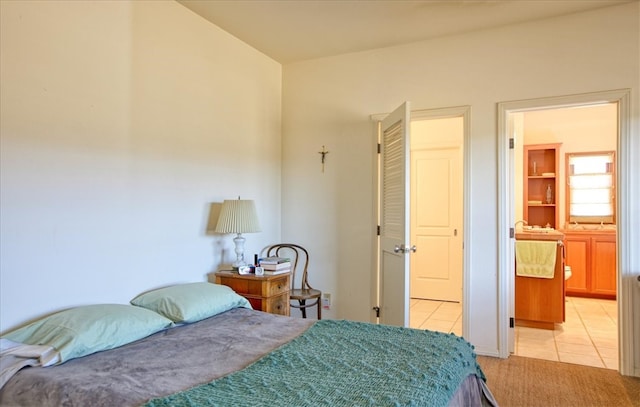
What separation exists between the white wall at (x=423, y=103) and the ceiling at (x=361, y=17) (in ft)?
0.55

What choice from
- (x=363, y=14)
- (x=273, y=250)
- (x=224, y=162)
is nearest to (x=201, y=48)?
(x=224, y=162)

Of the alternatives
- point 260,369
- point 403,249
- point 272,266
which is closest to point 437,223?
point 403,249

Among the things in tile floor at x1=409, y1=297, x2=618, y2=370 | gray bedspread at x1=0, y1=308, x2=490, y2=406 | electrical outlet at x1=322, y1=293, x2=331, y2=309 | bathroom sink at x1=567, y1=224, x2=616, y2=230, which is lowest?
tile floor at x1=409, y1=297, x2=618, y2=370

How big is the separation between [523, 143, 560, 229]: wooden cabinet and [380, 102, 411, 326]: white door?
3.55 meters

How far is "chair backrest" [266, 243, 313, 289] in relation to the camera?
4.11m

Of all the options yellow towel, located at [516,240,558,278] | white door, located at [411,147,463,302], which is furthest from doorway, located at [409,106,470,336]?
yellow towel, located at [516,240,558,278]

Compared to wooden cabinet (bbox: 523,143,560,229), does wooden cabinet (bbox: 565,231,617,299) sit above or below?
below

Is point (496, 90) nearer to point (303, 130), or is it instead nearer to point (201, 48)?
point (303, 130)

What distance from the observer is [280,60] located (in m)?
4.20

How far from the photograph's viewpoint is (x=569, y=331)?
4168 mm

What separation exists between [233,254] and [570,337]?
3.32 meters

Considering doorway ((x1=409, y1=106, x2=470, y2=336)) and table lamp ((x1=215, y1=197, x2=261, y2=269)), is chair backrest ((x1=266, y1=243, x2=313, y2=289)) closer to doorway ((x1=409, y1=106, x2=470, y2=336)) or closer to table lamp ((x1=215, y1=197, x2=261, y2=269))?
table lamp ((x1=215, y1=197, x2=261, y2=269))

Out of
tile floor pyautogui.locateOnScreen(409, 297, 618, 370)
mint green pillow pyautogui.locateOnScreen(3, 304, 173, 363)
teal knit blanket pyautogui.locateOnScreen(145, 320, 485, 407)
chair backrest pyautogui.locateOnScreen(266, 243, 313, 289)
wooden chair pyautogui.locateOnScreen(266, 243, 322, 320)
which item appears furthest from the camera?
chair backrest pyautogui.locateOnScreen(266, 243, 313, 289)

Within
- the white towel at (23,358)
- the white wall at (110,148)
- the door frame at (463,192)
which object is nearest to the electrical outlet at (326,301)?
the door frame at (463,192)
